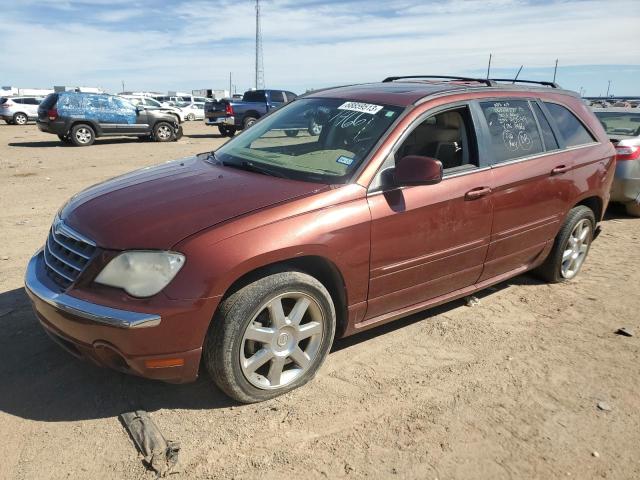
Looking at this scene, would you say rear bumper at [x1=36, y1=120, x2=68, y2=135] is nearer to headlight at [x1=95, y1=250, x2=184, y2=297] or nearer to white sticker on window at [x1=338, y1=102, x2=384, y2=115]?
white sticker on window at [x1=338, y1=102, x2=384, y2=115]

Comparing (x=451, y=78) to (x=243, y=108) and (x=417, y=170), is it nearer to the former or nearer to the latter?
(x=417, y=170)

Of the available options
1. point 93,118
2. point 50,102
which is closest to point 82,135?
point 93,118

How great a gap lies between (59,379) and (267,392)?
1269 mm

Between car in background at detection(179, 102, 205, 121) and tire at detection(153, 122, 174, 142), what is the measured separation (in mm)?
20021

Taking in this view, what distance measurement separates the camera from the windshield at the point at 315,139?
11.1 ft

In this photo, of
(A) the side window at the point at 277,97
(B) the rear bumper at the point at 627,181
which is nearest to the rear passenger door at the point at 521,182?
(B) the rear bumper at the point at 627,181

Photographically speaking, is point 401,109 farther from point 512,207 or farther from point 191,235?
point 191,235

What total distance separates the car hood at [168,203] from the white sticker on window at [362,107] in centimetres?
82

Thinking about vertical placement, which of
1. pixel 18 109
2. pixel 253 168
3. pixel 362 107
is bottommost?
pixel 18 109

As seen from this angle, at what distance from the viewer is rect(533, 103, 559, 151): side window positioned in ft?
14.5

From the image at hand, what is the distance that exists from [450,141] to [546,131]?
3.69ft

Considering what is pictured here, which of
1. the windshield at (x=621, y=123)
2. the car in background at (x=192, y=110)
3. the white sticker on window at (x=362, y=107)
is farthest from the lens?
the car in background at (x=192, y=110)

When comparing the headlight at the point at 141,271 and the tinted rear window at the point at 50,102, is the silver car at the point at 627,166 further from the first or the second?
the tinted rear window at the point at 50,102

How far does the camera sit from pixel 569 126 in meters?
4.71
